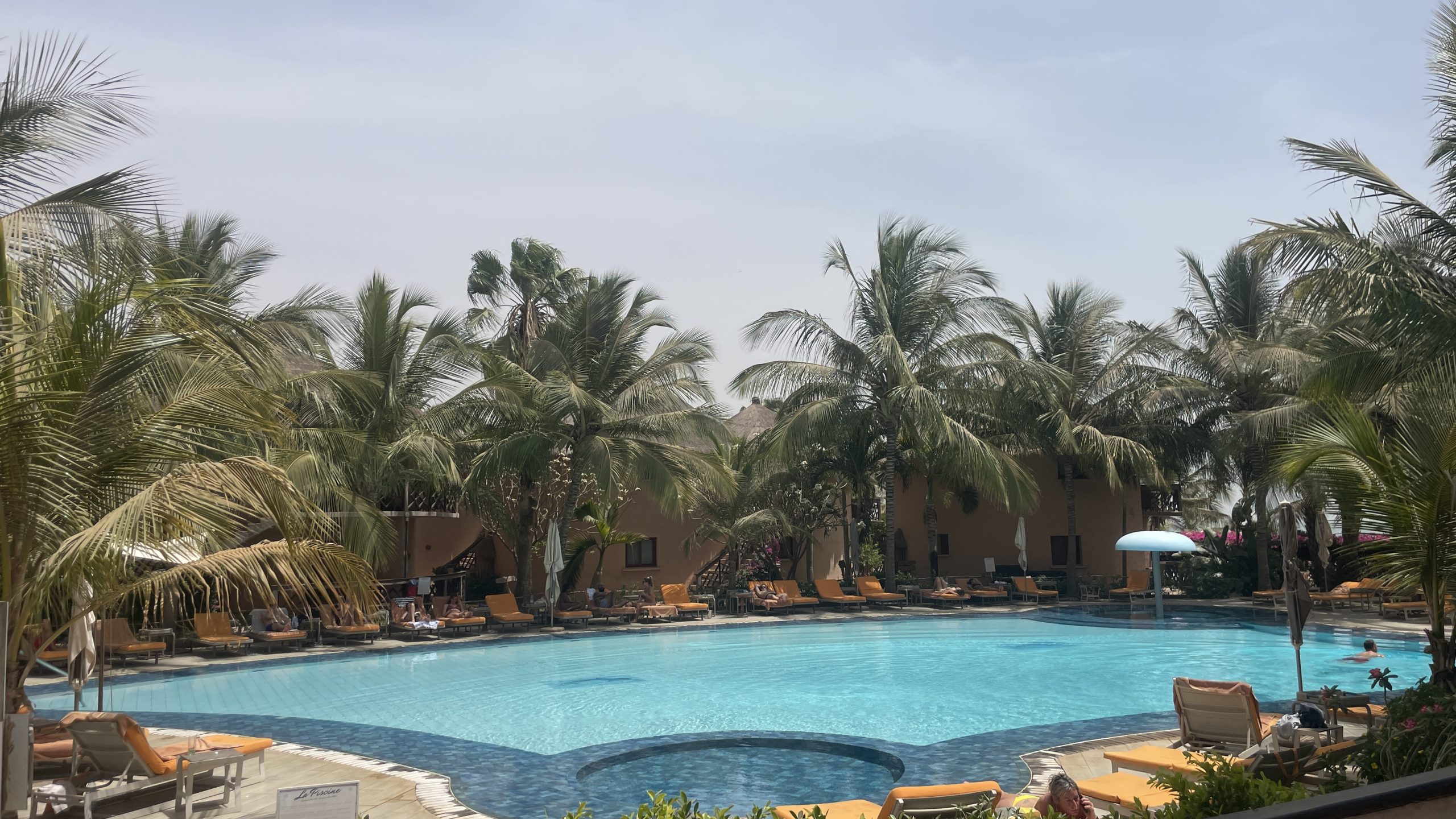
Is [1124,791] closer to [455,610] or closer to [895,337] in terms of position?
[455,610]

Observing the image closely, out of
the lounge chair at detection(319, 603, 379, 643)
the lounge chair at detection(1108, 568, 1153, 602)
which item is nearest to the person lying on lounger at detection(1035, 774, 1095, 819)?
the lounge chair at detection(319, 603, 379, 643)

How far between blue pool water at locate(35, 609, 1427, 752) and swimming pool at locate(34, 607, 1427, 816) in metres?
0.05

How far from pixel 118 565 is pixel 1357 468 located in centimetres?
860

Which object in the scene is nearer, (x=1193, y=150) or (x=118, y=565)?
(x=118, y=565)

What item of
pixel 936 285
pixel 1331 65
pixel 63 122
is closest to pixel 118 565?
pixel 63 122

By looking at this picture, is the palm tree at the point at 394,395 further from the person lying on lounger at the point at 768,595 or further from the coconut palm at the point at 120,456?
the coconut palm at the point at 120,456

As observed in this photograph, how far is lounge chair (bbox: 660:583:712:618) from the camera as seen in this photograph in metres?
21.5

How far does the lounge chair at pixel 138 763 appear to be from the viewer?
6.72 meters

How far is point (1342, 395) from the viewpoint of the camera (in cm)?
1083

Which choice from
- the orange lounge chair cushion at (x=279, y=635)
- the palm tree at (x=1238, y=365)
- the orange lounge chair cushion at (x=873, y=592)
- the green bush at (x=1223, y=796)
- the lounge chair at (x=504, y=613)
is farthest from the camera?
the orange lounge chair cushion at (x=873, y=592)

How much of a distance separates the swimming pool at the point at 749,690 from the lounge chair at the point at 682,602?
5.11ft

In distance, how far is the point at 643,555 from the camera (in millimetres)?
26703

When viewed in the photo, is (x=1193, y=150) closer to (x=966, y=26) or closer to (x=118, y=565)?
(x=966, y=26)

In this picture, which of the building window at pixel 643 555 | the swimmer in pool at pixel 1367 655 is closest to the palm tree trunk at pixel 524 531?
the building window at pixel 643 555
